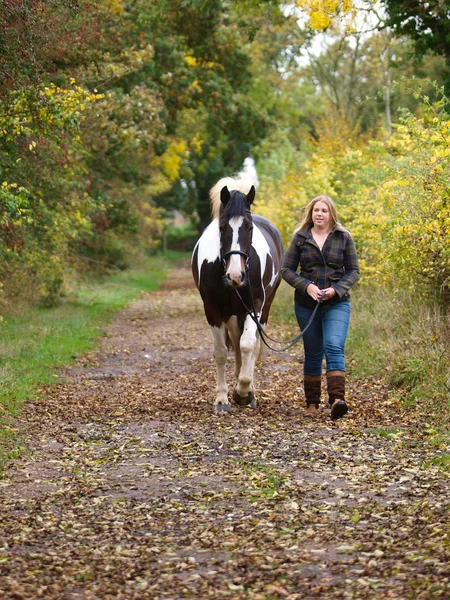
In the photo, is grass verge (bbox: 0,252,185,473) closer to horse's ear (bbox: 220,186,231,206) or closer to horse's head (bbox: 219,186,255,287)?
horse's head (bbox: 219,186,255,287)

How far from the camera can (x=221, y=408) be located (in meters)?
8.69

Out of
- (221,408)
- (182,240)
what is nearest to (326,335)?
(221,408)

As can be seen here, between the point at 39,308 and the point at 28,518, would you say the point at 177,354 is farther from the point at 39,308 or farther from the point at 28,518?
the point at 28,518

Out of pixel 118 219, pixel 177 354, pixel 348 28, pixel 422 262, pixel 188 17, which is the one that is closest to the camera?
pixel 422 262

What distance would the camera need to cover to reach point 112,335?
15930 mm

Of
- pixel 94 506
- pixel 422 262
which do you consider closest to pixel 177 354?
pixel 422 262

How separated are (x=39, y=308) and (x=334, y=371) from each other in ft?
36.1

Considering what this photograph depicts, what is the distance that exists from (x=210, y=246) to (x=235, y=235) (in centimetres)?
66

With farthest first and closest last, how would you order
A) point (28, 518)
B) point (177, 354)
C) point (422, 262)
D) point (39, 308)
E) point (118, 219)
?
point (118, 219)
point (39, 308)
point (177, 354)
point (422, 262)
point (28, 518)

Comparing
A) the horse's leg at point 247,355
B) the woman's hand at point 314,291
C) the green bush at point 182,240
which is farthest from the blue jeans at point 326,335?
the green bush at point 182,240

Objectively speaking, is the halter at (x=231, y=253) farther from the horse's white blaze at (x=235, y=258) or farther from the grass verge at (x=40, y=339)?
the grass verge at (x=40, y=339)

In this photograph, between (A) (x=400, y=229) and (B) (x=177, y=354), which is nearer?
(A) (x=400, y=229)

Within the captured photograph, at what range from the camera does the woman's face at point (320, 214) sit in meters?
8.20

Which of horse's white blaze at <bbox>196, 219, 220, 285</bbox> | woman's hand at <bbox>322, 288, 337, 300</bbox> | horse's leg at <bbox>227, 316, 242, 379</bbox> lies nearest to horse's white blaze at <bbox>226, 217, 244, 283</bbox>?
horse's white blaze at <bbox>196, 219, 220, 285</bbox>
